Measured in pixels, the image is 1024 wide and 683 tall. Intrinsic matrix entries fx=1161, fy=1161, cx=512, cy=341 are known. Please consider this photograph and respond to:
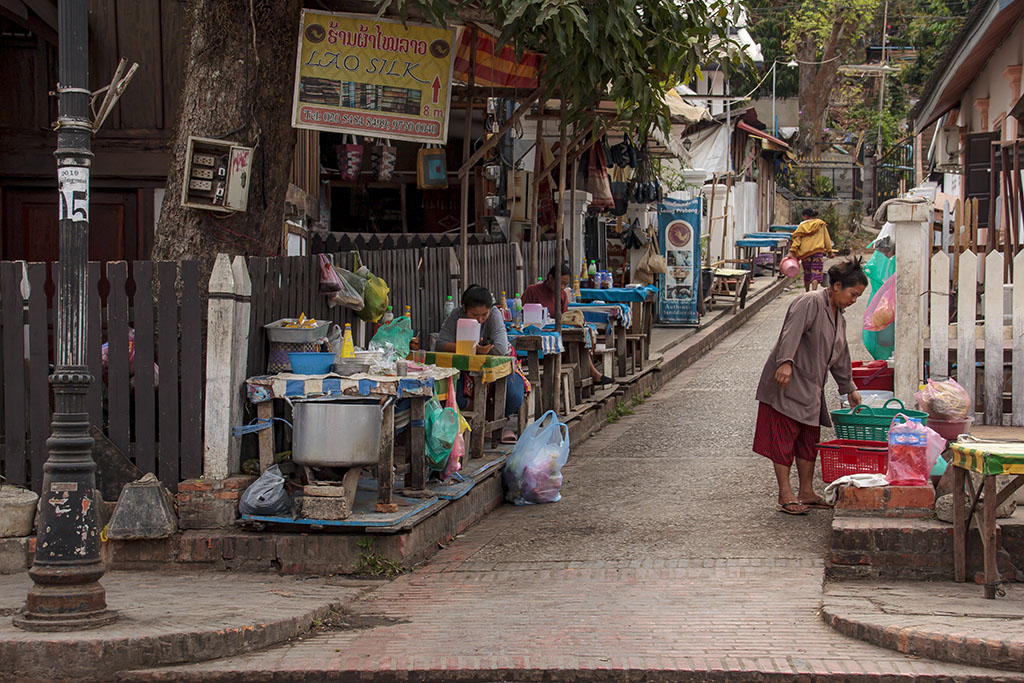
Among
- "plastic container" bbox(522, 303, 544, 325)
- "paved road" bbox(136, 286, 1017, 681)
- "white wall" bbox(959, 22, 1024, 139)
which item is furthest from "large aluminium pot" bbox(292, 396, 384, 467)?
"white wall" bbox(959, 22, 1024, 139)

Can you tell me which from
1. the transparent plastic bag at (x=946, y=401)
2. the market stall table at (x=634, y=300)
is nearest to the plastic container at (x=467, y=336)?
the transparent plastic bag at (x=946, y=401)

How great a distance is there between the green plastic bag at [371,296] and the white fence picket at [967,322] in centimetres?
Answer: 442

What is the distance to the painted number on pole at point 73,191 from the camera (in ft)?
19.4

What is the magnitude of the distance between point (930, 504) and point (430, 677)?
3308mm

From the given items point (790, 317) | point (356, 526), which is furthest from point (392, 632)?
point (790, 317)

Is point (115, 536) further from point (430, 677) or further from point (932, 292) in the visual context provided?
point (932, 292)

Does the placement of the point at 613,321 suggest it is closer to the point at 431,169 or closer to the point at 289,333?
the point at 431,169

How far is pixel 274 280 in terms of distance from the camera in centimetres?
800

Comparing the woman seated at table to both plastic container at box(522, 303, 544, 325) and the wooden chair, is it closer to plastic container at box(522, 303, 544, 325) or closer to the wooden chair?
plastic container at box(522, 303, 544, 325)

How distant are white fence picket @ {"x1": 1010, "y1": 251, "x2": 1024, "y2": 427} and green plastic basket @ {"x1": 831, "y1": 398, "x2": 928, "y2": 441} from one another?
2.99 feet

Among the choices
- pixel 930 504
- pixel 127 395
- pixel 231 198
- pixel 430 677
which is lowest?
pixel 430 677

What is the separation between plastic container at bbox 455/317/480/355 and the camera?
975 cm

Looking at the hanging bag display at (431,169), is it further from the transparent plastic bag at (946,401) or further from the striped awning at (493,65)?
the transparent plastic bag at (946,401)

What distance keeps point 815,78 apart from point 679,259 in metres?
18.5
